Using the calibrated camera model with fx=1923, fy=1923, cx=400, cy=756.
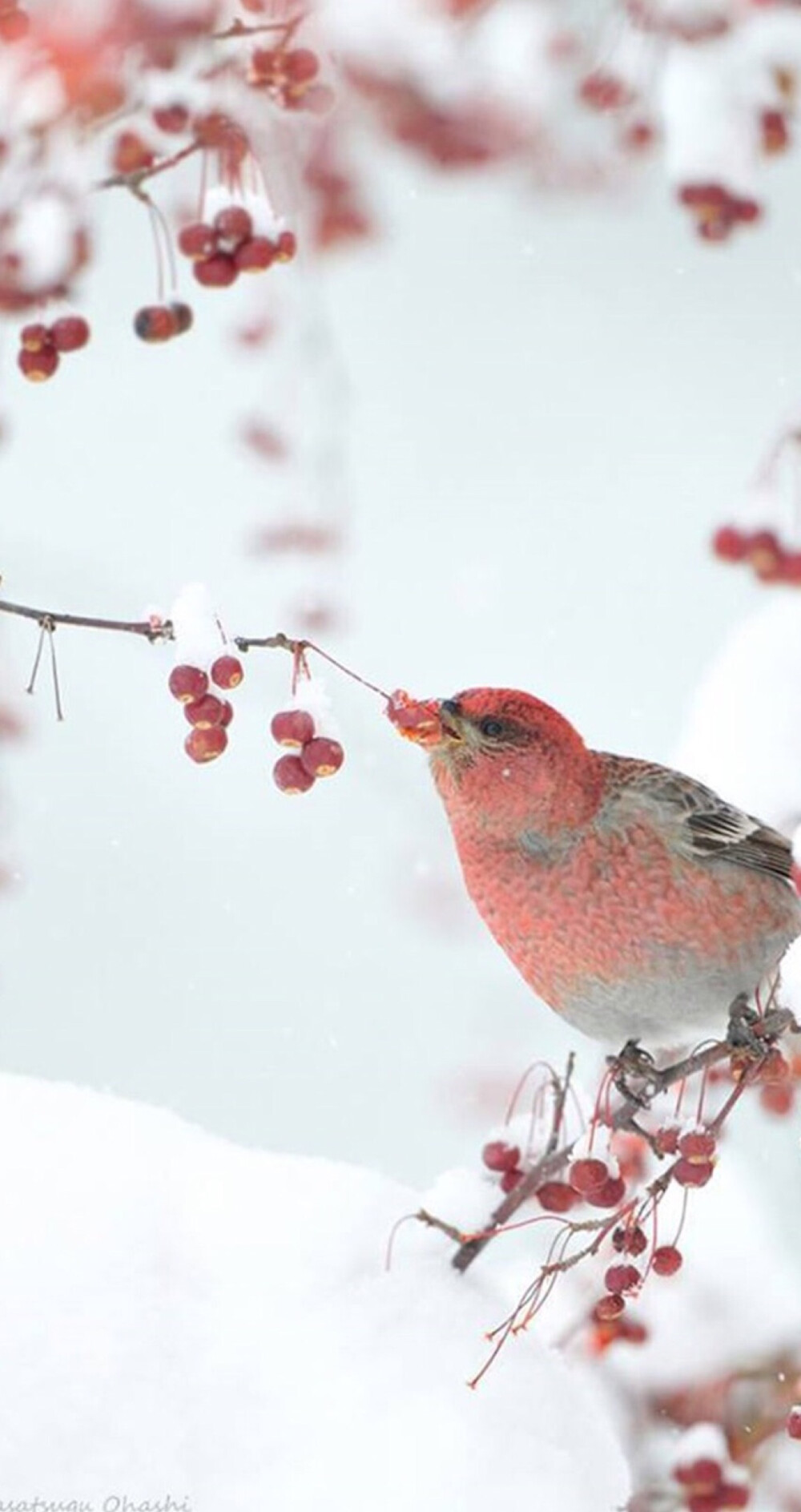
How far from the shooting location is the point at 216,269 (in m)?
2.42

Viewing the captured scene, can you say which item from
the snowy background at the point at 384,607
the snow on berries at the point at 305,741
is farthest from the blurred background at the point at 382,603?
the snow on berries at the point at 305,741

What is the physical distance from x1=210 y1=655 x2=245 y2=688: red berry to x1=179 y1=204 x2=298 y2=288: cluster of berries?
84 cm

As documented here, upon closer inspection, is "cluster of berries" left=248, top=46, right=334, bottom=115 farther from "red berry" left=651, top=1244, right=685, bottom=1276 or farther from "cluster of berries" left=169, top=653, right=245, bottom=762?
"red berry" left=651, top=1244, right=685, bottom=1276

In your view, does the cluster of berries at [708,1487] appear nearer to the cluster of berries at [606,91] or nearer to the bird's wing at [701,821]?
the bird's wing at [701,821]

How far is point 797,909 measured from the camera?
2795mm

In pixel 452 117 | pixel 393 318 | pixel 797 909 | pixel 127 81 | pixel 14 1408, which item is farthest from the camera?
pixel 393 318

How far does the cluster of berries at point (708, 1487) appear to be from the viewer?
2504 millimetres

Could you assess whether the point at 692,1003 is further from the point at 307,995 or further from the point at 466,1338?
the point at 307,995

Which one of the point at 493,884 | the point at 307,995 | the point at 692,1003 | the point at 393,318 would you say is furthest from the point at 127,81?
the point at 393,318

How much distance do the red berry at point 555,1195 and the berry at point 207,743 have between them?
828mm

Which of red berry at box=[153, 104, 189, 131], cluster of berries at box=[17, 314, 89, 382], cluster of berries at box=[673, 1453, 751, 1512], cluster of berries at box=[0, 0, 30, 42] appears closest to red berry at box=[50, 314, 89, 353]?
cluster of berries at box=[17, 314, 89, 382]

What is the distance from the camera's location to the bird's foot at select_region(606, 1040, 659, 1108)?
2506mm

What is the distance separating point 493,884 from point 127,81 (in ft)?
3.95

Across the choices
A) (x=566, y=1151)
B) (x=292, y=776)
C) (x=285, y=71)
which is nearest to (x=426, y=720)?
(x=292, y=776)
